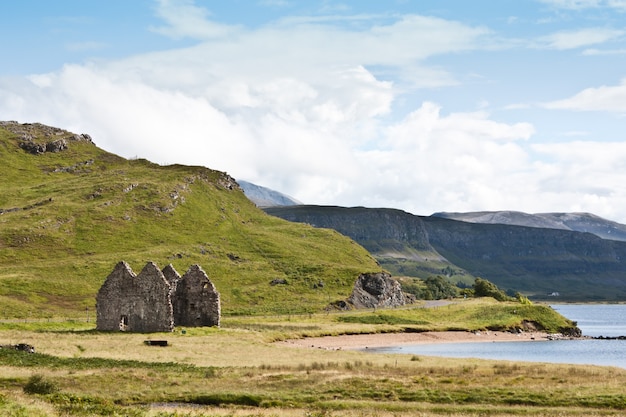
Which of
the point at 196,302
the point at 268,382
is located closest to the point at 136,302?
the point at 196,302

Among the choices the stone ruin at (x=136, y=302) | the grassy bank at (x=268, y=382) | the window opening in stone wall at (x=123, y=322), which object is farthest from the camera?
the window opening in stone wall at (x=123, y=322)

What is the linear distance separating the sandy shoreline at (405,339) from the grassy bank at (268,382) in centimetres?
A: 2436

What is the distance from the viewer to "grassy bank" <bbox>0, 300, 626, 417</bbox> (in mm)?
43219

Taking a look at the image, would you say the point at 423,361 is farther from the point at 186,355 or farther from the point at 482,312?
the point at 482,312

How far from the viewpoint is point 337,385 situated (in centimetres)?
5194

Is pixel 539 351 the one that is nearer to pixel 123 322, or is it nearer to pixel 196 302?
pixel 196 302

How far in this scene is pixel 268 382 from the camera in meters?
54.0

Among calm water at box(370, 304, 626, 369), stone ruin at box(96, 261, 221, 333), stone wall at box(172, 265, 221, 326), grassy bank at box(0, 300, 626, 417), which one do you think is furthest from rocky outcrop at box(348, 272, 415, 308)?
grassy bank at box(0, 300, 626, 417)

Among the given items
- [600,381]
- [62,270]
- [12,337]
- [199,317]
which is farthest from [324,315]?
[600,381]

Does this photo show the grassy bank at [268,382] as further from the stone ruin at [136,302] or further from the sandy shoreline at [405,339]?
the sandy shoreline at [405,339]

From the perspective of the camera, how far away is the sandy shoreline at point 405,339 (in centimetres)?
10688

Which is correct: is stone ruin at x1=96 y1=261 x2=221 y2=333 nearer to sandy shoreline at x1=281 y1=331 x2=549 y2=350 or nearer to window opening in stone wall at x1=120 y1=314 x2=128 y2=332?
window opening in stone wall at x1=120 y1=314 x2=128 y2=332

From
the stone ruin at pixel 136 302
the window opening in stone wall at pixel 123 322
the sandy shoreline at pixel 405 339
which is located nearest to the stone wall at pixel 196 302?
the stone ruin at pixel 136 302

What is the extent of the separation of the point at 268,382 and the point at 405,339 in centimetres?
7433
